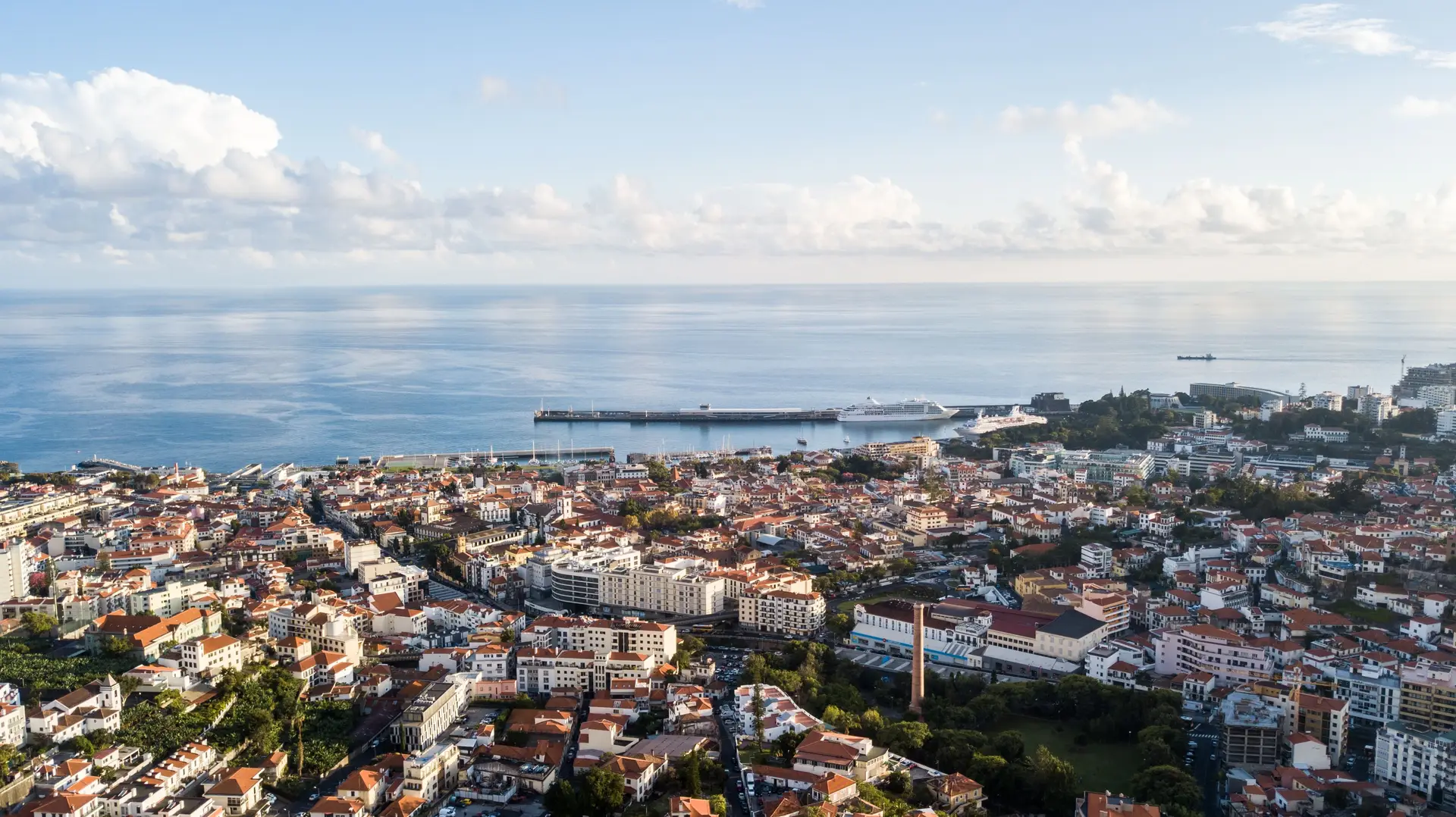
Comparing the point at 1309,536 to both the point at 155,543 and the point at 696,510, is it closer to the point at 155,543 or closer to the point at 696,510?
the point at 696,510

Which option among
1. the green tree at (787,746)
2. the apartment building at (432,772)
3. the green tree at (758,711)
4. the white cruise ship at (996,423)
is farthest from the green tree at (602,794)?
the white cruise ship at (996,423)

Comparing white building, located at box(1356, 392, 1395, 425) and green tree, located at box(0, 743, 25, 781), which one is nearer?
green tree, located at box(0, 743, 25, 781)

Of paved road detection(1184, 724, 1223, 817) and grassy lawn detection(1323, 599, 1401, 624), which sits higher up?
grassy lawn detection(1323, 599, 1401, 624)

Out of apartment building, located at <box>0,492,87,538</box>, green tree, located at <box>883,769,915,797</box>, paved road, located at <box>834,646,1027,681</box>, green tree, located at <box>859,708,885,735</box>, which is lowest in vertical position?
paved road, located at <box>834,646,1027,681</box>

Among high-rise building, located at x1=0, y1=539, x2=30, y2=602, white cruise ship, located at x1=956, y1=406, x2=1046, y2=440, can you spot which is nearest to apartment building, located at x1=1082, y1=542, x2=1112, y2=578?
white cruise ship, located at x1=956, y1=406, x2=1046, y2=440

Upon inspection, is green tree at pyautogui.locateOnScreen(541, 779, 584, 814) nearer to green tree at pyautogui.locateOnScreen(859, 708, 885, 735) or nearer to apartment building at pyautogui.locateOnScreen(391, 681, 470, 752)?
apartment building at pyautogui.locateOnScreen(391, 681, 470, 752)

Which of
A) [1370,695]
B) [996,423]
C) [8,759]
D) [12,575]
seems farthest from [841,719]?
[996,423]

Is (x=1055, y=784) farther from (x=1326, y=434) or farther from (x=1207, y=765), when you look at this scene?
(x=1326, y=434)

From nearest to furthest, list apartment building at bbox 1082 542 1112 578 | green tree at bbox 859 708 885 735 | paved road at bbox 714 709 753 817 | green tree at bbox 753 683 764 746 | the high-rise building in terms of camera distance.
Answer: paved road at bbox 714 709 753 817 → green tree at bbox 753 683 764 746 → green tree at bbox 859 708 885 735 → the high-rise building → apartment building at bbox 1082 542 1112 578
